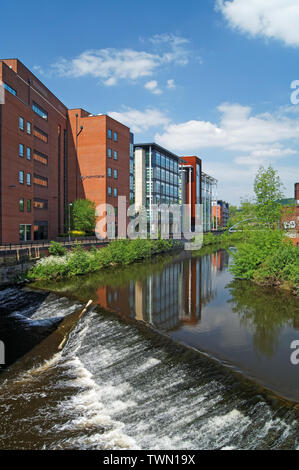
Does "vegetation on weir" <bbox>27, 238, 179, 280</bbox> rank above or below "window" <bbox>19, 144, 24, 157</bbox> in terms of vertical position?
below

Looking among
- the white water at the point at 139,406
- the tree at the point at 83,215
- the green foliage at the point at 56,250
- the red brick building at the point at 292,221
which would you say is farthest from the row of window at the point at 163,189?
the white water at the point at 139,406

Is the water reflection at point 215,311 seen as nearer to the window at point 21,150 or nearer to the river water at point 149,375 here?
the river water at point 149,375

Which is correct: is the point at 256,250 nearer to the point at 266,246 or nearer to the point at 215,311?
the point at 266,246

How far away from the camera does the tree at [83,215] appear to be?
48.1 metres

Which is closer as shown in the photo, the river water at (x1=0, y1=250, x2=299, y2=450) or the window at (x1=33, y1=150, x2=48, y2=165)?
the river water at (x1=0, y1=250, x2=299, y2=450)

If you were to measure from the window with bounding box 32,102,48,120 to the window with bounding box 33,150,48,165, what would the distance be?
5119 mm

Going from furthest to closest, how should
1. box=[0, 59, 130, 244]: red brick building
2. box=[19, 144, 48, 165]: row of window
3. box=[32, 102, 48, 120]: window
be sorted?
1. box=[32, 102, 48, 120]: window
2. box=[19, 144, 48, 165]: row of window
3. box=[0, 59, 130, 244]: red brick building

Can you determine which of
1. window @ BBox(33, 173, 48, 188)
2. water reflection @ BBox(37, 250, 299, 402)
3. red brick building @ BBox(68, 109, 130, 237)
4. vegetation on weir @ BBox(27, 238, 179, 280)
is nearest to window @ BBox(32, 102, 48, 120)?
window @ BBox(33, 173, 48, 188)

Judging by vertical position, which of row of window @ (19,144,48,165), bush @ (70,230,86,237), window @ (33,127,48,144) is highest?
window @ (33,127,48,144)

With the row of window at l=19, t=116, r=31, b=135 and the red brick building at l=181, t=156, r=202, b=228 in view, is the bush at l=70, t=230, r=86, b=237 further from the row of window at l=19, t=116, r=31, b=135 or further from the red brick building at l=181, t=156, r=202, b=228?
the red brick building at l=181, t=156, r=202, b=228

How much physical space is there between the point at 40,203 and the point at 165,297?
2746 cm

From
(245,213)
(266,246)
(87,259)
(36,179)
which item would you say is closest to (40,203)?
(36,179)

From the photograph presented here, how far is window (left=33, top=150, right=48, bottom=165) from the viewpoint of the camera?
42.1 m

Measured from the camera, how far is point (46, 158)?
148 ft
